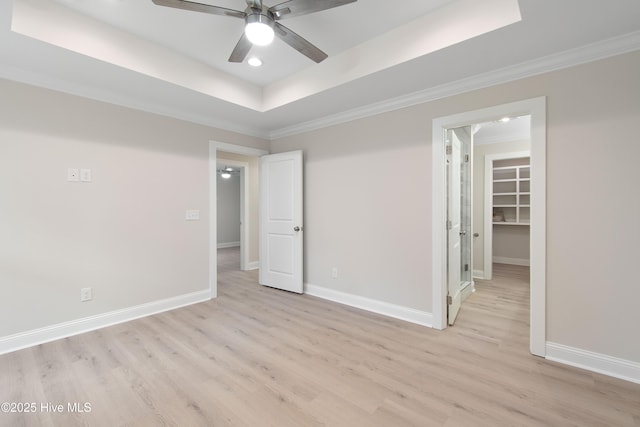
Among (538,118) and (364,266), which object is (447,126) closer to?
(538,118)

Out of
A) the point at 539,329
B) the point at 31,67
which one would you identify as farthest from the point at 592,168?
the point at 31,67

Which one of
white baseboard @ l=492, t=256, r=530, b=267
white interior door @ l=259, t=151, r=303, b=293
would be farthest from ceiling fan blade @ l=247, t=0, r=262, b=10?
white baseboard @ l=492, t=256, r=530, b=267

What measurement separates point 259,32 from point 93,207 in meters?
2.48

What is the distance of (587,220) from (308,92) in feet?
9.01

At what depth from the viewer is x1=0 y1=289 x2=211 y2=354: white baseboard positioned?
2.37 m

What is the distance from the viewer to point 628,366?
6.39 ft

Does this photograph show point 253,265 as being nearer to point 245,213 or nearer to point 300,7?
point 245,213

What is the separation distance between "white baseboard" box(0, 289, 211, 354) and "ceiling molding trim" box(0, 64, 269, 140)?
2.25 metres

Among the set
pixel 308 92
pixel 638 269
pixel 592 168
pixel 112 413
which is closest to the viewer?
pixel 112 413

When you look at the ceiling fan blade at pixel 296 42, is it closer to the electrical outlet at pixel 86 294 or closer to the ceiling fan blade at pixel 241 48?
the ceiling fan blade at pixel 241 48

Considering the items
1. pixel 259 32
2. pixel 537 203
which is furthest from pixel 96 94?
pixel 537 203

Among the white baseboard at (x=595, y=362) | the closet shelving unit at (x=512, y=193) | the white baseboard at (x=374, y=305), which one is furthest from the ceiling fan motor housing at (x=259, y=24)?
the closet shelving unit at (x=512, y=193)

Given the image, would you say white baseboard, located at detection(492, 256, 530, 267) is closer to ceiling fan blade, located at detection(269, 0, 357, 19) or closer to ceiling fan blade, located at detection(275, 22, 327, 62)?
ceiling fan blade, located at detection(275, 22, 327, 62)

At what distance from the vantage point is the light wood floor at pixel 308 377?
1.62m
